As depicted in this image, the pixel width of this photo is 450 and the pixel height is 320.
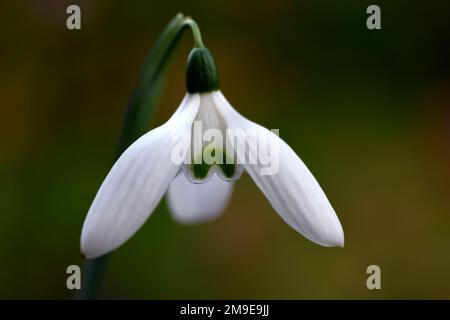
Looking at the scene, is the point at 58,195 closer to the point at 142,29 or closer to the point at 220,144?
the point at 142,29

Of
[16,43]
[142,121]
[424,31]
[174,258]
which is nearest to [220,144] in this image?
[142,121]

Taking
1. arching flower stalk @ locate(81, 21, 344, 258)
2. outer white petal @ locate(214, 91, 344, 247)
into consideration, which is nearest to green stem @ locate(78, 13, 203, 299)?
arching flower stalk @ locate(81, 21, 344, 258)

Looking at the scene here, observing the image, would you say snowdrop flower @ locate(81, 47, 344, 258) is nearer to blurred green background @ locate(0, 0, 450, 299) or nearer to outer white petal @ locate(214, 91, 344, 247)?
outer white petal @ locate(214, 91, 344, 247)

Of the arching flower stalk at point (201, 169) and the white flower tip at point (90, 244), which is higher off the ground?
the arching flower stalk at point (201, 169)

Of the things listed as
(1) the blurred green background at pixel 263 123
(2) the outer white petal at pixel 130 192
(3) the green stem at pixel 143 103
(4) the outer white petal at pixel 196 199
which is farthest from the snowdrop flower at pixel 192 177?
(1) the blurred green background at pixel 263 123
